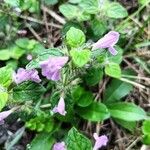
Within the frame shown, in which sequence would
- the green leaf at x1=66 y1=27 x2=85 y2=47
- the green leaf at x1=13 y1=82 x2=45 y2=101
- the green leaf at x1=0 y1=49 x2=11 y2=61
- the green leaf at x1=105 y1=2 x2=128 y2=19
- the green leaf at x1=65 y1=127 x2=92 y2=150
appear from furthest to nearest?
the green leaf at x1=0 y1=49 x2=11 y2=61 → the green leaf at x1=105 y1=2 x2=128 y2=19 → the green leaf at x1=13 y1=82 x2=45 y2=101 → the green leaf at x1=66 y1=27 x2=85 y2=47 → the green leaf at x1=65 y1=127 x2=92 y2=150

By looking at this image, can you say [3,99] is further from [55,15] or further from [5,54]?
[55,15]

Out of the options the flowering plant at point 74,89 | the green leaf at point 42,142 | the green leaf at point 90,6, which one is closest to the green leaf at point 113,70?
the flowering plant at point 74,89

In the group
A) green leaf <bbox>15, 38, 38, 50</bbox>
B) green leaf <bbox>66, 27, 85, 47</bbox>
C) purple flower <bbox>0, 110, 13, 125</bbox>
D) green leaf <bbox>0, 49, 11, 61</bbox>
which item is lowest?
green leaf <bbox>0, 49, 11, 61</bbox>

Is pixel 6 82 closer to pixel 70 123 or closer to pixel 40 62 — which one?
pixel 40 62

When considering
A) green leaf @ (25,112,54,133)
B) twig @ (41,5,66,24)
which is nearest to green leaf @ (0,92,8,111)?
green leaf @ (25,112,54,133)

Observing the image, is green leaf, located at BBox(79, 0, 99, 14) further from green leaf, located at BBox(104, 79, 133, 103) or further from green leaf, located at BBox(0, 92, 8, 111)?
green leaf, located at BBox(0, 92, 8, 111)

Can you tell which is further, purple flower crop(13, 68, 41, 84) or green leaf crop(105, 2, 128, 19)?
green leaf crop(105, 2, 128, 19)

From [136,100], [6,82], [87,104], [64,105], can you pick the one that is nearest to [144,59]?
[136,100]

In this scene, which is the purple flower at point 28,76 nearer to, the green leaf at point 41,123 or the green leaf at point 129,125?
the green leaf at point 41,123
